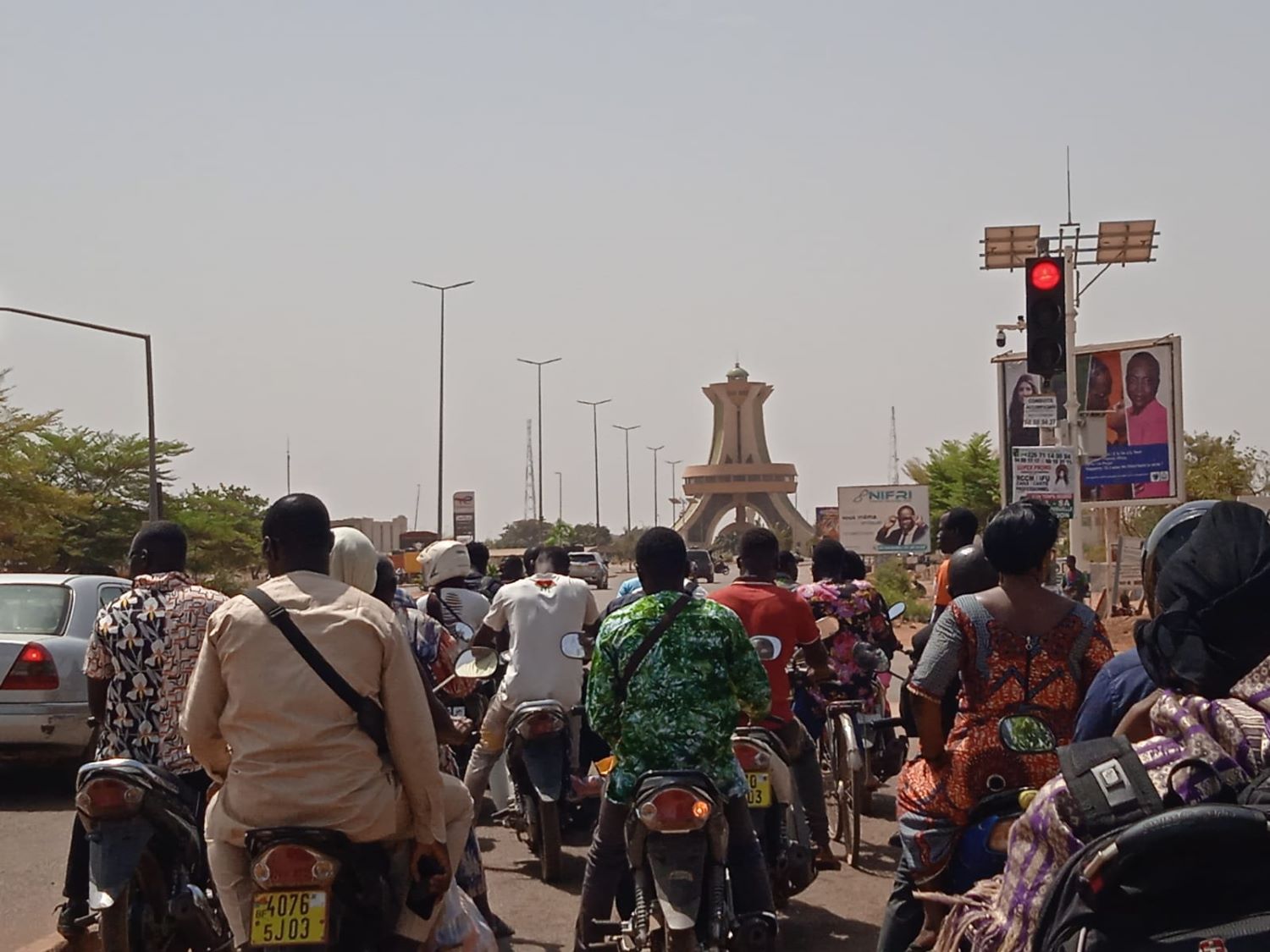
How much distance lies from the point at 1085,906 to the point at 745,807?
11.6 feet

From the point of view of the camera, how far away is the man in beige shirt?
170 inches

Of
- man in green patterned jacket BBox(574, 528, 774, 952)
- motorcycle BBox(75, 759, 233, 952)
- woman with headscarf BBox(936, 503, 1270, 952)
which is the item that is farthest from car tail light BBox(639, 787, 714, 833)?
woman with headscarf BBox(936, 503, 1270, 952)

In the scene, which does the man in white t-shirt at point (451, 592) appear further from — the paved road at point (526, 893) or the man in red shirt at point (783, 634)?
the man in red shirt at point (783, 634)

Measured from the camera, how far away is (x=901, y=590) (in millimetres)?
43156

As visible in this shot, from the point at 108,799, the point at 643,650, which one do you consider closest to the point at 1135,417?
the point at 643,650

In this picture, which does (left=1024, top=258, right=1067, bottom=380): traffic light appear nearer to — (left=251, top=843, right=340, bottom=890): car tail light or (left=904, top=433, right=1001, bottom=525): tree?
(left=251, top=843, right=340, bottom=890): car tail light

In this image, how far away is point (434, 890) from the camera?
4.48 meters

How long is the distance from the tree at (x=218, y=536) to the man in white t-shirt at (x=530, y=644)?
3986 centimetres

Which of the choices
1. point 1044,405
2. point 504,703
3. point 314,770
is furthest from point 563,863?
point 1044,405

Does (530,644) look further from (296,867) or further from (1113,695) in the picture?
(1113,695)

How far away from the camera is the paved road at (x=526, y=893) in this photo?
7.38 m

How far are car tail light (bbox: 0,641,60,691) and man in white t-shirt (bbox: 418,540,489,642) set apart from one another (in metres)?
2.44

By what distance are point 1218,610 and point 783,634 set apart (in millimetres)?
4675

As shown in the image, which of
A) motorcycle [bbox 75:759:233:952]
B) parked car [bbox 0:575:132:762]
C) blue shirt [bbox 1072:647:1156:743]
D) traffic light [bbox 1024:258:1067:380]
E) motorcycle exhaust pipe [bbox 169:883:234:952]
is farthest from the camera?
traffic light [bbox 1024:258:1067:380]
